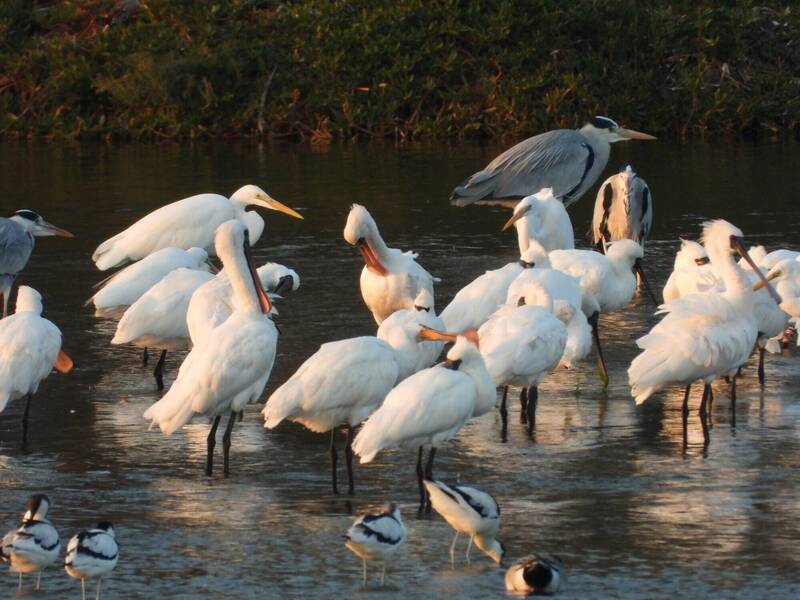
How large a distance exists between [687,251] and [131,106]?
17.3 m

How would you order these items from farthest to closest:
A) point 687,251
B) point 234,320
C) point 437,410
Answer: point 687,251 < point 234,320 < point 437,410

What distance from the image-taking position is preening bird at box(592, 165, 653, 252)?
607 inches

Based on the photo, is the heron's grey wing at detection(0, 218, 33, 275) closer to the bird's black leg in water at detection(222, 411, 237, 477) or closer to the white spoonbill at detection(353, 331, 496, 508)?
the bird's black leg in water at detection(222, 411, 237, 477)

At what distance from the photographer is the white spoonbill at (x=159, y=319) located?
416 inches

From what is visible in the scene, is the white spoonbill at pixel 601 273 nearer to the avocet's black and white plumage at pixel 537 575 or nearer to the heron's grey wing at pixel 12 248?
the heron's grey wing at pixel 12 248

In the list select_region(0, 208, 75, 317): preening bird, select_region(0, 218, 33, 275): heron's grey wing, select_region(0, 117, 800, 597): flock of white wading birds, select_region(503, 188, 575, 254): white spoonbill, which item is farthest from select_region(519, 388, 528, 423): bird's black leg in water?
select_region(0, 218, 33, 275): heron's grey wing

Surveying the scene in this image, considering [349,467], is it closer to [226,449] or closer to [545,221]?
[226,449]

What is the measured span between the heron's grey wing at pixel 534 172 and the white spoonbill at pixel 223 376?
24.3 feet

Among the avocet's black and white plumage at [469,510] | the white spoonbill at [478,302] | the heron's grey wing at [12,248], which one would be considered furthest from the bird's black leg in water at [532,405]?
the heron's grey wing at [12,248]

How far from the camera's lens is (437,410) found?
8.02 m

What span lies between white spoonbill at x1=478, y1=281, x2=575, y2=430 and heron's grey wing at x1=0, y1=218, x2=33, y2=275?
483 centimetres

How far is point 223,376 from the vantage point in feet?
28.3

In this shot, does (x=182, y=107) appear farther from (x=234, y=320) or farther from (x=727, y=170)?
(x=234, y=320)

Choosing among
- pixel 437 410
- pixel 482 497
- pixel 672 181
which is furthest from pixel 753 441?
pixel 672 181
